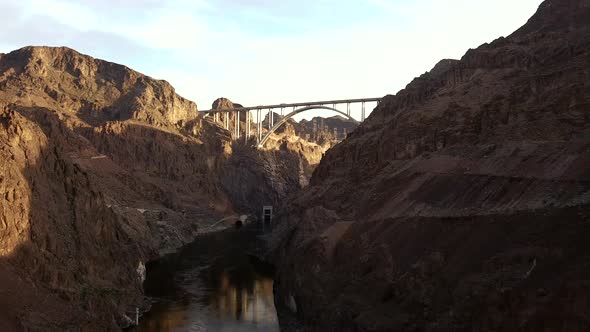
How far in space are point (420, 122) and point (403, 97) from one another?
13034 millimetres

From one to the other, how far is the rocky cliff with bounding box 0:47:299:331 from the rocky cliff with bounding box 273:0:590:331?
47.9 ft

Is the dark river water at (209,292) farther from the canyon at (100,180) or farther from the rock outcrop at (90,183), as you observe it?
the rock outcrop at (90,183)

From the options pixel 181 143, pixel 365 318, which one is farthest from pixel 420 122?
pixel 181 143

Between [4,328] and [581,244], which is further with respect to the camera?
[4,328]

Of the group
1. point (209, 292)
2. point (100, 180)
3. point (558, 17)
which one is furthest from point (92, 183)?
point (558, 17)

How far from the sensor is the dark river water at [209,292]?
42.4 meters

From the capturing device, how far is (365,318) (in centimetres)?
3019

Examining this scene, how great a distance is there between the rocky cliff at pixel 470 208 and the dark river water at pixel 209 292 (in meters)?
2.89

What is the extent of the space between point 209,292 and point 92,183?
15.5 meters

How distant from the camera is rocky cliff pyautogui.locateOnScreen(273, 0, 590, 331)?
23.0 metres

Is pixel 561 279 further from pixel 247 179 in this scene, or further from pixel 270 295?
pixel 247 179

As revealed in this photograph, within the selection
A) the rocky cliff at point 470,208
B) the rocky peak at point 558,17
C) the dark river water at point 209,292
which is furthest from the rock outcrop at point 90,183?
the rocky peak at point 558,17

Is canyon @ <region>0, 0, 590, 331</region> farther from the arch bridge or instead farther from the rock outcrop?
the arch bridge

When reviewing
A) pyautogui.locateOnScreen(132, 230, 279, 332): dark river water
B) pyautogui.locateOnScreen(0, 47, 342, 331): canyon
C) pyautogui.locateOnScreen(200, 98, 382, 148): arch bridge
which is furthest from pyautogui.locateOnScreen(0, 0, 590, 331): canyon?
pyautogui.locateOnScreen(200, 98, 382, 148): arch bridge
